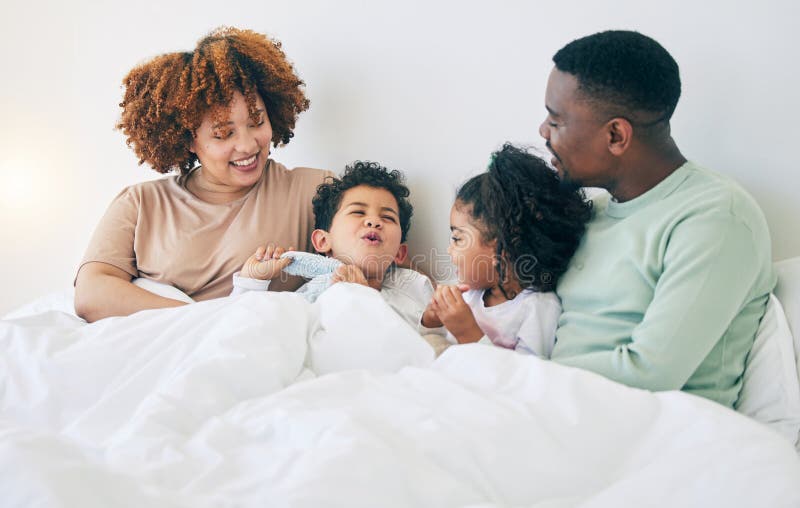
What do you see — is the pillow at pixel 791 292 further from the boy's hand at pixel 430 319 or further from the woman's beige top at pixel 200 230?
the woman's beige top at pixel 200 230

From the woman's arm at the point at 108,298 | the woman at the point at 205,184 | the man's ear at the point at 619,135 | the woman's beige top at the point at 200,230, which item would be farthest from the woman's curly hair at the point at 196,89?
the man's ear at the point at 619,135

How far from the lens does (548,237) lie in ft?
4.58

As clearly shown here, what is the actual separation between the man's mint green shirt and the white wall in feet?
0.89

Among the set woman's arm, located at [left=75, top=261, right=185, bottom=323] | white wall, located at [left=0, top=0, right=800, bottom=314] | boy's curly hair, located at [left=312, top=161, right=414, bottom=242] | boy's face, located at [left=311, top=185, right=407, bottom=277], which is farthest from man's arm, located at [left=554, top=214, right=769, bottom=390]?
woman's arm, located at [left=75, top=261, right=185, bottom=323]

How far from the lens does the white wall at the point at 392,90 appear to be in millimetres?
1389

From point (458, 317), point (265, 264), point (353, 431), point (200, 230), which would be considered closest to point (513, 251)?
point (458, 317)

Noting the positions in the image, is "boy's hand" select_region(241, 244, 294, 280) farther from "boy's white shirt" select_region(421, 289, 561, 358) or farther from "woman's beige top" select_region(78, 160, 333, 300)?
"boy's white shirt" select_region(421, 289, 561, 358)

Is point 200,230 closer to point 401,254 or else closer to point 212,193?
point 212,193

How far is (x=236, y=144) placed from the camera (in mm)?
1781

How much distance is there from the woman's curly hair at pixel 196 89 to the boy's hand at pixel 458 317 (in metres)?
0.77

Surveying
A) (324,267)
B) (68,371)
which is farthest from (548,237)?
(68,371)

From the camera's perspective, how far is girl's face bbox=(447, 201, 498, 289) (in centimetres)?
146

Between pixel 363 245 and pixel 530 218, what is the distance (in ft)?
1.42

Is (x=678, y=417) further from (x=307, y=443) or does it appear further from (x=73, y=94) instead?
(x=73, y=94)
